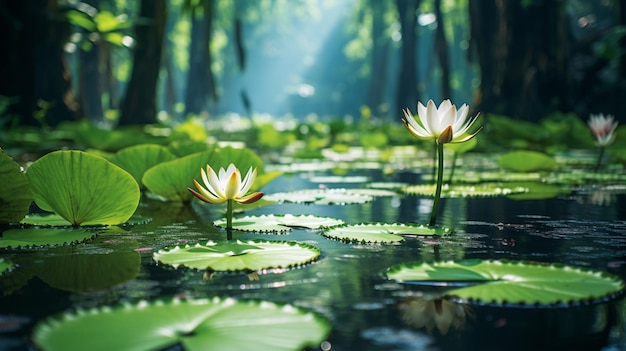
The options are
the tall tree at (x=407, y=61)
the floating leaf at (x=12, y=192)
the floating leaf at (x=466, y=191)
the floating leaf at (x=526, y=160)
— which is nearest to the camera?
the floating leaf at (x=12, y=192)

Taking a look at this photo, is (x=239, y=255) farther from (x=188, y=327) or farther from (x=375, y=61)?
(x=375, y=61)

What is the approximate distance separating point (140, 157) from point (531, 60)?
7333mm

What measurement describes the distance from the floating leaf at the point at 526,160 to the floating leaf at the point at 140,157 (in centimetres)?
227

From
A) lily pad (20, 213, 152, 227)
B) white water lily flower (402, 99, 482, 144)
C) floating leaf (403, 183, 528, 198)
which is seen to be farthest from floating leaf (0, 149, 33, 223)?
floating leaf (403, 183, 528, 198)

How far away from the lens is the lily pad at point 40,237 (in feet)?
6.59

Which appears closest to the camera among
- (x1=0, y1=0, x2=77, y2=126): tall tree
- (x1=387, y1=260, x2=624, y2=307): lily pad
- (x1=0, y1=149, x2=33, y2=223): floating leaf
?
(x1=387, y1=260, x2=624, y2=307): lily pad

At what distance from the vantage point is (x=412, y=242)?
211 centimetres

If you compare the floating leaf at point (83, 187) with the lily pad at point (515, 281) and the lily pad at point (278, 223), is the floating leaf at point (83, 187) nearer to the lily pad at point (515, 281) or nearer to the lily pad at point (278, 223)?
the lily pad at point (278, 223)

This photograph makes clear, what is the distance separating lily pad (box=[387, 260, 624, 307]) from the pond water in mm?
26

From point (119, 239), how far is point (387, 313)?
115cm

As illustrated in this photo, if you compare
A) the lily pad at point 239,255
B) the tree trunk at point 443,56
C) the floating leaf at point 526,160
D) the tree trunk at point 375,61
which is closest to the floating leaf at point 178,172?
the lily pad at point 239,255

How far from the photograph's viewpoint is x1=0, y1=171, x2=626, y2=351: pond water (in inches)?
46.4

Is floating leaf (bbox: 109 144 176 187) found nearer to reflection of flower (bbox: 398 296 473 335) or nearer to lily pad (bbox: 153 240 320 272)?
lily pad (bbox: 153 240 320 272)

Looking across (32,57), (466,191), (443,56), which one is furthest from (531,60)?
(466,191)
